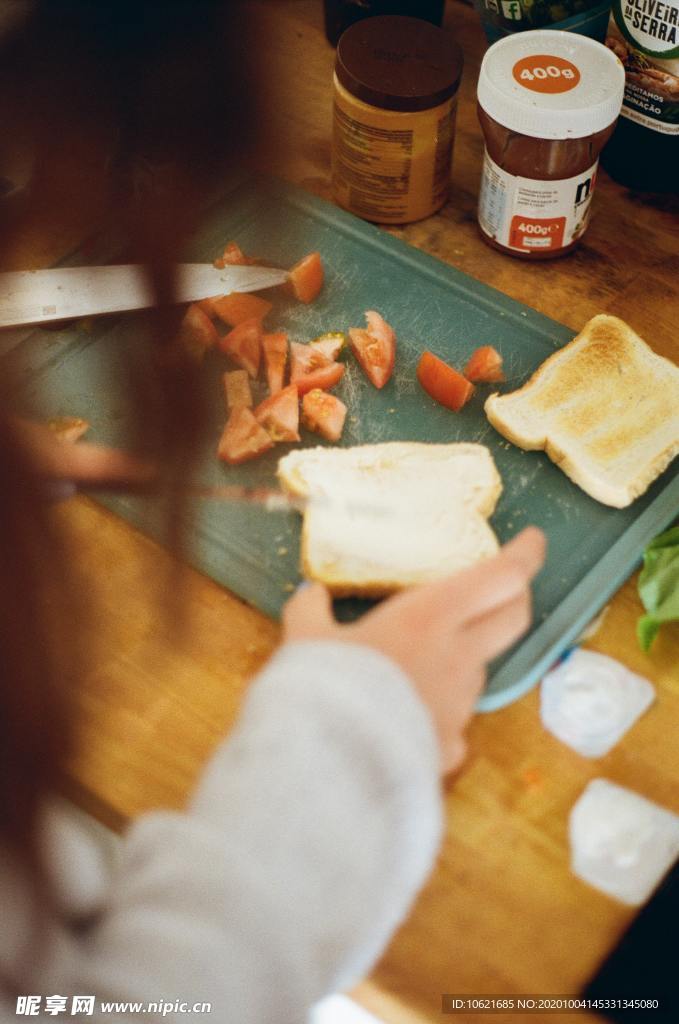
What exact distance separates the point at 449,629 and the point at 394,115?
3.00ft

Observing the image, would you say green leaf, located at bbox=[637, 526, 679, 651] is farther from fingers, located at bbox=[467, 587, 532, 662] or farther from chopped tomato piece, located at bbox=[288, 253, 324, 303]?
chopped tomato piece, located at bbox=[288, 253, 324, 303]

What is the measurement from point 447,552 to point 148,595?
403mm

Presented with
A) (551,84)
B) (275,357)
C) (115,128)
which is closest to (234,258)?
(275,357)

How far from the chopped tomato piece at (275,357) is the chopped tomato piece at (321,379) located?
0.11ft

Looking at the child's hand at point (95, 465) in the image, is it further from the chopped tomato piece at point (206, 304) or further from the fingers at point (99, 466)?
the chopped tomato piece at point (206, 304)

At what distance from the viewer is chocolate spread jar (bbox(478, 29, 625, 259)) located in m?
1.52

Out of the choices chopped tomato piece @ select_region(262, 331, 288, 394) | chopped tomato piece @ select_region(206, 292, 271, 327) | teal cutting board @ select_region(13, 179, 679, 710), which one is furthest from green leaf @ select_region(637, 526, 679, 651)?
chopped tomato piece @ select_region(206, 292, 271, 327)

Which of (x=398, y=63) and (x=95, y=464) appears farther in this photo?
(x=398, y=63)

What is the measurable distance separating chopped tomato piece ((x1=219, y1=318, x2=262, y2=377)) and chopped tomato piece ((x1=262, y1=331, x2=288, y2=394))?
1 centimetres

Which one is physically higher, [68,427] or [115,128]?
[115,128]

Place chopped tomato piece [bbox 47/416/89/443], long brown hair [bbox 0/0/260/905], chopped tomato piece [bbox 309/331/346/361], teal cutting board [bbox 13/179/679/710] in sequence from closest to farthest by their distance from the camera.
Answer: long brown hair [bbox 0/0/260/905] → teal cutting board [bbox 13/179/679/710] → chopped tomato piece [bbox 47/416/89/443] → chopped tomato piece [bbox 309/331/346/361]

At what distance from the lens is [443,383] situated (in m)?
1.52

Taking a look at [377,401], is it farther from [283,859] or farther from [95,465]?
[283,859]

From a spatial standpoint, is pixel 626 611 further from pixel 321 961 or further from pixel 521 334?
pixel 321 961
